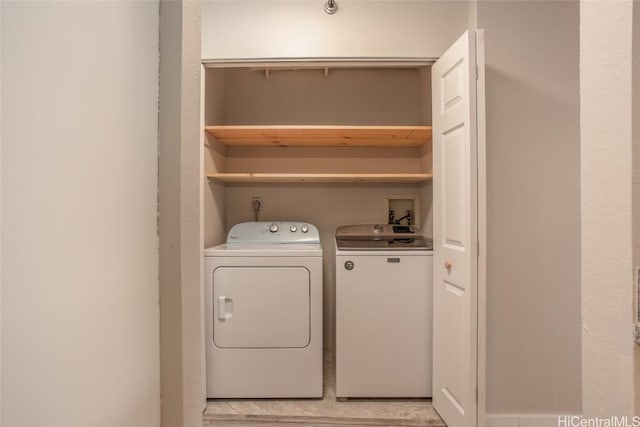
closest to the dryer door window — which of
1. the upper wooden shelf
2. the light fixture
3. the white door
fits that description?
the white door

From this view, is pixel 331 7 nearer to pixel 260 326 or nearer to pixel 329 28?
pixel 329 28

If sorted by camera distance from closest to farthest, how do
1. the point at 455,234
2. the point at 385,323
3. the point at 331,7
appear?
the point at 455,234
the point at 331,7
the point at 385,323

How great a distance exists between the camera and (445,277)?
1930 millimetres

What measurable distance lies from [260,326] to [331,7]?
1.99m

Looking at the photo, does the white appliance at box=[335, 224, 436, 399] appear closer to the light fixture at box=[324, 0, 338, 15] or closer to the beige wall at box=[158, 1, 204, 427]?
the beige wall at box=[158, 1, 204, 427]

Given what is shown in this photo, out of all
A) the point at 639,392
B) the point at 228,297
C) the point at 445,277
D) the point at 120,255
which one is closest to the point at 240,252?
the point at 228,297

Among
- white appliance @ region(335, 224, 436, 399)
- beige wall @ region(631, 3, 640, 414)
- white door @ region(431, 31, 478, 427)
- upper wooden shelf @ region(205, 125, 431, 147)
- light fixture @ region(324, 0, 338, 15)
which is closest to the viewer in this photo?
beige wall @ region(631, 3, 640, 414)

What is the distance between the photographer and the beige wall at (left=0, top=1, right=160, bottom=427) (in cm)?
51

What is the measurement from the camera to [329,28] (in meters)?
2.00

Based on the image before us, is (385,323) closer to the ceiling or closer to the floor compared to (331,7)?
closer to the floor

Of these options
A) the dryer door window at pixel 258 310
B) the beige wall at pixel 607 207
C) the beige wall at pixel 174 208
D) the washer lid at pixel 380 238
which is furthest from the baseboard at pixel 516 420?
the beige wall at pixel 174 208

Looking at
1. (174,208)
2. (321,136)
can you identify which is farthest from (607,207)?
(321,136)

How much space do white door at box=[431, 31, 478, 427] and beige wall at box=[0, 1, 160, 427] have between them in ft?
4.56

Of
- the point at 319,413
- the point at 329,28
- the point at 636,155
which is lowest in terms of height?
the point at 319,413
